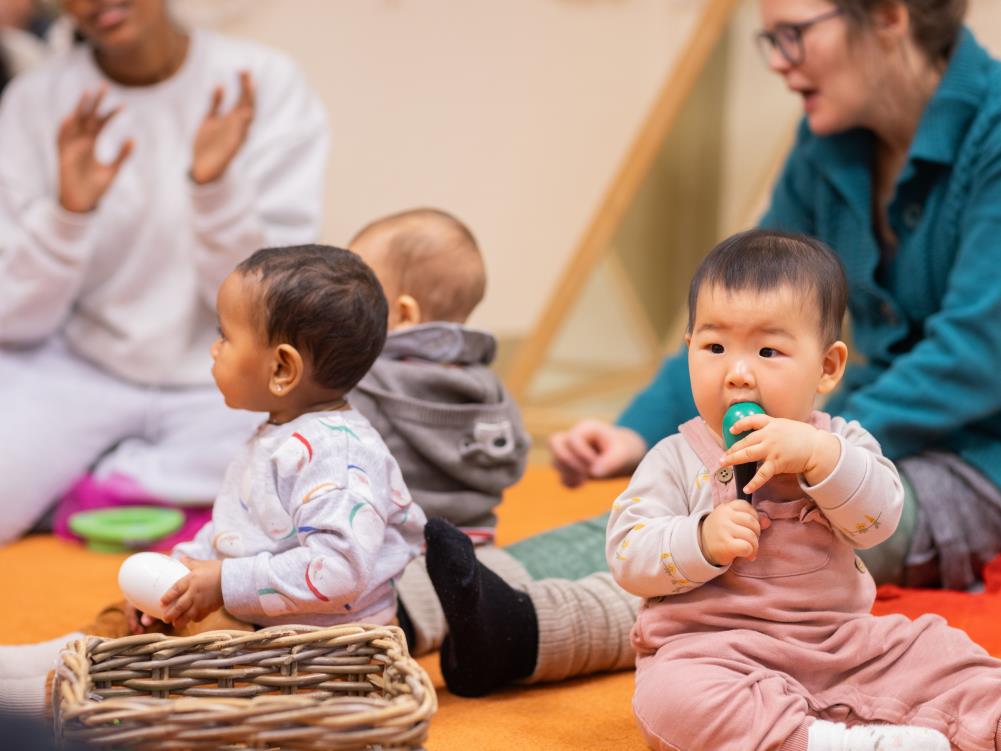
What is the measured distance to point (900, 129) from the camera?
1560 mm

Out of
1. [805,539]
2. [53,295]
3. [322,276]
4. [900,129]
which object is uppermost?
[900,129]

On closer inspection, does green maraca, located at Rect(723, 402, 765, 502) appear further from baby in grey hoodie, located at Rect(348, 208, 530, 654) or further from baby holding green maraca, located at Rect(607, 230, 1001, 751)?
baby in grey hoodie, located at Rect(348, 208, 530, 654)

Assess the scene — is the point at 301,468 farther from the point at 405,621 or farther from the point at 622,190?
the point at 622,190

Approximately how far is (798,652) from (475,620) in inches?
11.9

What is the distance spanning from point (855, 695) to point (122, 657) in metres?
0.57

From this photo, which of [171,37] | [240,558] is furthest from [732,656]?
[171,37]

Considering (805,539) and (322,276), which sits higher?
(322,276)

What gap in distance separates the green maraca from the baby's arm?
0.13 ft

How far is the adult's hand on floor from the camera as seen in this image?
1474 millimetres

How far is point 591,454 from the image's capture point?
1.48 m

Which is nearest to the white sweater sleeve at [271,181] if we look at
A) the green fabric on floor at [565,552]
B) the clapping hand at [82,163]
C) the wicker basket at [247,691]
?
the clapping hand at [82,163]

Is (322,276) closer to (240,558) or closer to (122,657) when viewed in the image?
(240,558)

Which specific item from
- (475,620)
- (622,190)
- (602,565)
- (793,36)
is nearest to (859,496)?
(475,620)

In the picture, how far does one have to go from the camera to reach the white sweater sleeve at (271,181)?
5.63 ft
